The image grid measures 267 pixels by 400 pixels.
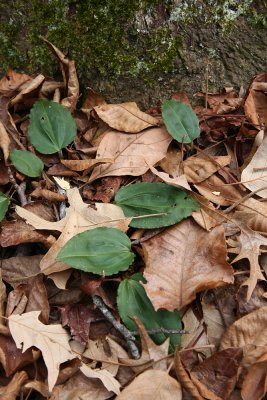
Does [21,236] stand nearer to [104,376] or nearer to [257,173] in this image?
[104,376]

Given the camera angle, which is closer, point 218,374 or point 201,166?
point 218,374

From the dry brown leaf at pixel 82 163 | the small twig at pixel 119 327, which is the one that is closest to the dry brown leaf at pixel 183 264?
the small twig at pixel 119 327

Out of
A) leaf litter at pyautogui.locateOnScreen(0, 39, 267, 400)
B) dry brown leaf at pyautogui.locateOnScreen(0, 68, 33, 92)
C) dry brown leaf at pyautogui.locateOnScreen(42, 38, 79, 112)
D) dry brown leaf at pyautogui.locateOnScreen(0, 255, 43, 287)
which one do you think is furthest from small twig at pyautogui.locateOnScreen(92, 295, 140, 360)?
dry brown leaf at pyautogui.locateOnScreen(0, 68, 33, 92)

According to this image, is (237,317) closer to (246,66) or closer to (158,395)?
(158,395)

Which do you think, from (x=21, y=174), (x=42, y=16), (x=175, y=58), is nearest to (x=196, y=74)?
(x=175, y=58)

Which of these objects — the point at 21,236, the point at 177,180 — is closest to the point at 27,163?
the point at 21,236

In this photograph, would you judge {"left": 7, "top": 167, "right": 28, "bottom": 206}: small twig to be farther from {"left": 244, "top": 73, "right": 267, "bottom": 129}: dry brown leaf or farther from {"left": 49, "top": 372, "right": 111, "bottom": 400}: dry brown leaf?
{"left": 244, "top": 73, "right": 267, "bottom": 129}: dry brown leaf
